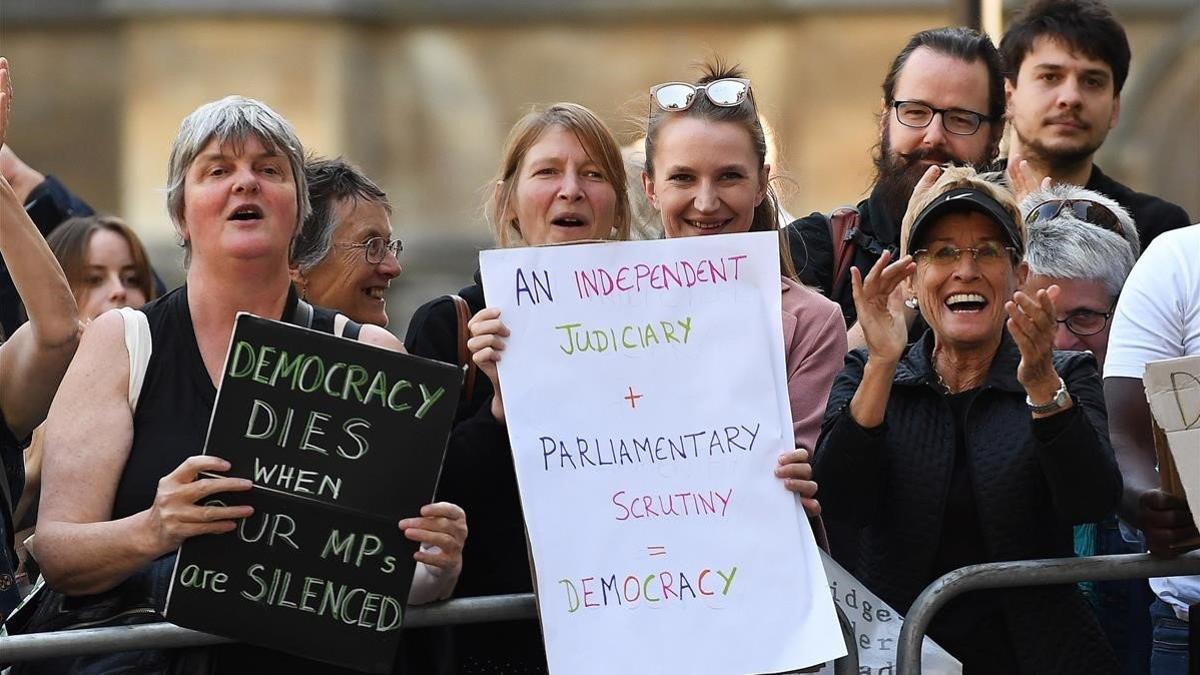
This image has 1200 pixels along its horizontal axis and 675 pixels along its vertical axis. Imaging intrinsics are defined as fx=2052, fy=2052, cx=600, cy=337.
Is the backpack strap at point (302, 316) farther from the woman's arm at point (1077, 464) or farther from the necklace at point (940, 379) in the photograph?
the woman's arm at point (1077, 464)

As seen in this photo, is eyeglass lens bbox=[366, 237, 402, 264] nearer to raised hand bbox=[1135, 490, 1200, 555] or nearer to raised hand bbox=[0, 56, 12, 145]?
raised hand bbox=[0, 56, 12, 145]

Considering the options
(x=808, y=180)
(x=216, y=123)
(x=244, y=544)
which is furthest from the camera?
(x=808, y=180)

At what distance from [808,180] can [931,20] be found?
130cm

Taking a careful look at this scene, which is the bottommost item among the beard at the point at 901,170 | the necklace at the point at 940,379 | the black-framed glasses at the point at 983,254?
the necklace at the point at 940,379

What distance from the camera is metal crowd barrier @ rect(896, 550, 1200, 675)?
426cm

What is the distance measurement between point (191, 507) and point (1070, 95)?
3168 millimetres

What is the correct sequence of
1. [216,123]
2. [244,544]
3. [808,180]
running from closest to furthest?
1. [244,544]
2. [216,123]
3. [808,180]

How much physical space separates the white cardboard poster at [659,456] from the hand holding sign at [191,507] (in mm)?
601

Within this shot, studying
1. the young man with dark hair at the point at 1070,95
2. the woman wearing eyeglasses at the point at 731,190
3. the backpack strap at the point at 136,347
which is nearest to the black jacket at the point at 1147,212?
the young man with dark hair at the point at 1070,95

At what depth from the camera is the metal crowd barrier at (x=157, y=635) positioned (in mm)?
4066

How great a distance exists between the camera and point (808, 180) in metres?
12.8

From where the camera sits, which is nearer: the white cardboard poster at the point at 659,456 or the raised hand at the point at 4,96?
the white cardboard poster at the point at 659,456

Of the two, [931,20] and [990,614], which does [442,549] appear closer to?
[990,614]

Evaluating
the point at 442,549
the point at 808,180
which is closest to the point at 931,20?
the point at 808,180
